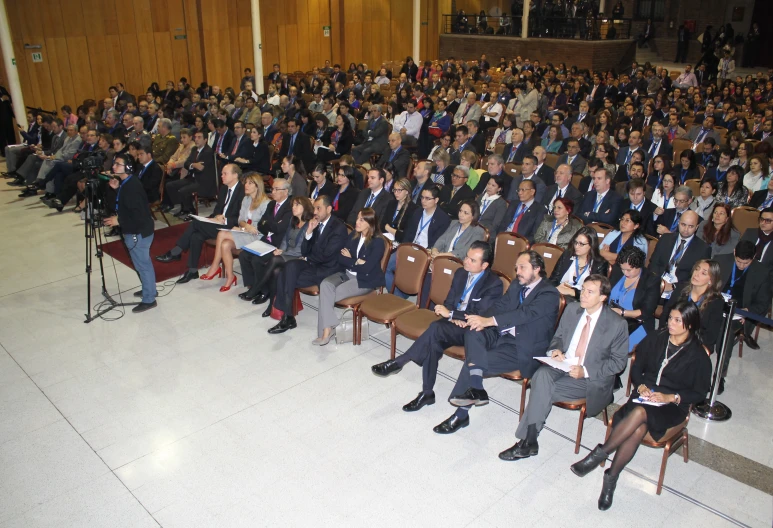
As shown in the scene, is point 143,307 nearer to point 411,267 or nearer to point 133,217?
point 133,217

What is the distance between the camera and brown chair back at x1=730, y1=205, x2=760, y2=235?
21.4 feet

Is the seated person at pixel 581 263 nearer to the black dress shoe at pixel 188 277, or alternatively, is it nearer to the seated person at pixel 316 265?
the seated person at pixel 316 265

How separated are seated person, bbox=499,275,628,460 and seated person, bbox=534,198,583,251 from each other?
170 centimetres

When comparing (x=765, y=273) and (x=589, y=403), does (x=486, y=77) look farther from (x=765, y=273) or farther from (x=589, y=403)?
(x=589, y=403)

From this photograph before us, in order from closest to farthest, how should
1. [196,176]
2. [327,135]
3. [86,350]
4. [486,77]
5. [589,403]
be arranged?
[589,403]
[86,350]
[196,176]
[327,135]
[486,77]

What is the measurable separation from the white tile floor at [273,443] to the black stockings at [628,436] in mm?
266

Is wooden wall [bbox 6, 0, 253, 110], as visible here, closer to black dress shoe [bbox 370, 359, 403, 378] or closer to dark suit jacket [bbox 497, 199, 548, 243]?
dark suit jacket [bbox 497, 199, 548, 243]

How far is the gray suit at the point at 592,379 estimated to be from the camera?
410cm

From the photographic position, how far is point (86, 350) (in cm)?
563

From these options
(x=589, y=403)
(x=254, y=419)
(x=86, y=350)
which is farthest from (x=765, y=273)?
(x=86, y=350)

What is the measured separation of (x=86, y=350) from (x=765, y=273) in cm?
601

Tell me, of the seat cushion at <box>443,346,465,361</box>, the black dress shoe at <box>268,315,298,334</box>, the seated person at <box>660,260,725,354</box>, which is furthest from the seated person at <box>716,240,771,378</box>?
the black dress shoe at <box>268,315,298,334</box>

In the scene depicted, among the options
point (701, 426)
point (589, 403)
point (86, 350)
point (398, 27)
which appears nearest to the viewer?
point (589, 403)

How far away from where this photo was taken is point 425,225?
6414mm
